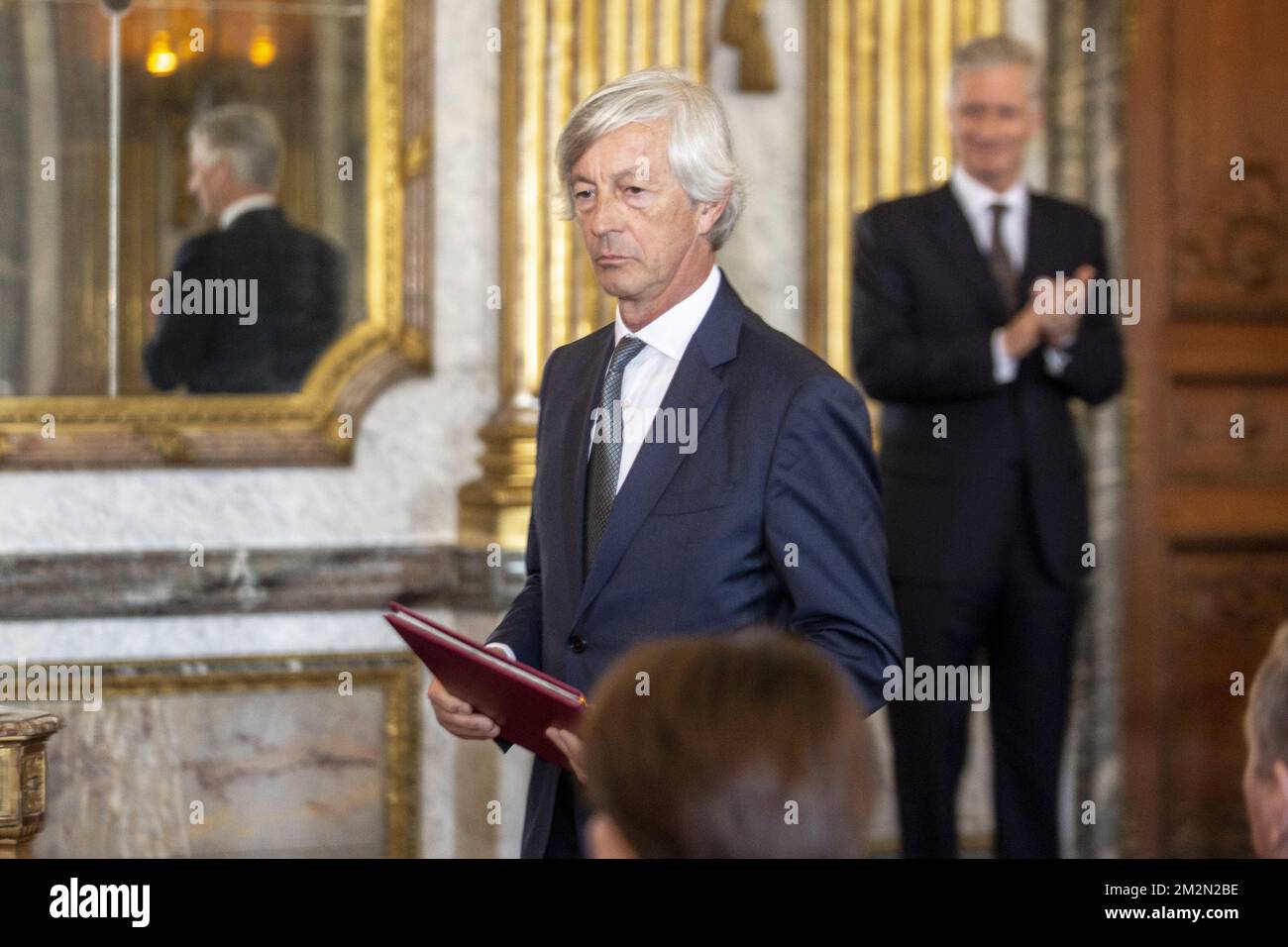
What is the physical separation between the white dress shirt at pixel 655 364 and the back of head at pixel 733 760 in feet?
3.68

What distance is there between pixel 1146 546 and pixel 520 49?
230cm

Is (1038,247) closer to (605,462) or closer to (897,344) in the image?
(897,344)

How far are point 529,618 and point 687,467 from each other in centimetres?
43

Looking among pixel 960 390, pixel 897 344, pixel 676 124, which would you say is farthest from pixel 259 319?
pixel 676 124

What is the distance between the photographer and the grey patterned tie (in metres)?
2.53

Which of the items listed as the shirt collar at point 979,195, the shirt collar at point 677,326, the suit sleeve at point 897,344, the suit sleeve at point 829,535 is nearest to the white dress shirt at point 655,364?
the shirt collar at point 677,326

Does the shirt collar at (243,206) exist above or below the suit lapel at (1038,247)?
above

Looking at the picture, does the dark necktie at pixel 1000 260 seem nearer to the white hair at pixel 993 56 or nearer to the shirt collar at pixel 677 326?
the white hair at pixel 993 56

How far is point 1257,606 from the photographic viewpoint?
511cm

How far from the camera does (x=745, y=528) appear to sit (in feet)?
7.91

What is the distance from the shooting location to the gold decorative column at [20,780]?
2.90 m

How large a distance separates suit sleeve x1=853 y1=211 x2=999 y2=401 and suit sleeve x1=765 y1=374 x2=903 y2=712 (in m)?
1.69
